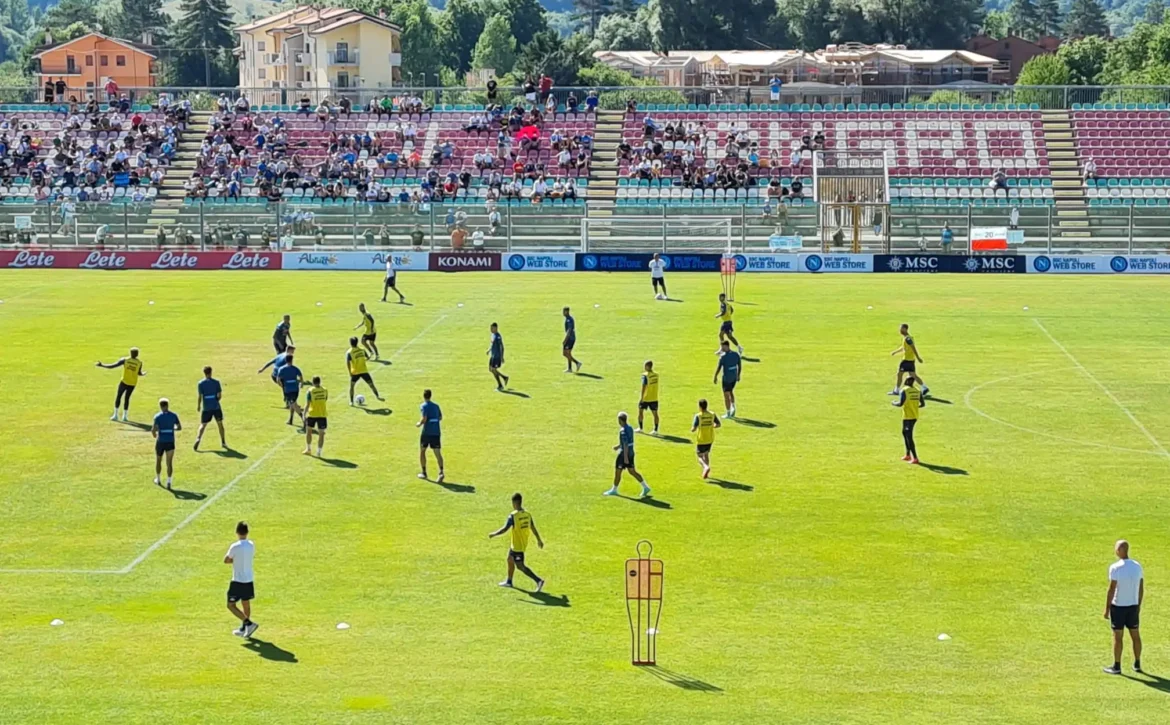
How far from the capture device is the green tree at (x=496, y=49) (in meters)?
177

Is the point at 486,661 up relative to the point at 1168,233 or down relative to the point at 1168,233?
down

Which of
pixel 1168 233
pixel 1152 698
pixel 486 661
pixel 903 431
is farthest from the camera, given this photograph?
pixel 1168 233

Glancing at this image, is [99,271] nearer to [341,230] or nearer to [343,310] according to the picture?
[341,230]

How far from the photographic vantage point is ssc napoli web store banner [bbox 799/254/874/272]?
219 feet

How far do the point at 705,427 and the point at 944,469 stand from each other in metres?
5.12

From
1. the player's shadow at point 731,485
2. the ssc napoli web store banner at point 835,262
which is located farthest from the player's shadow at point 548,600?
the ssc napoli web store banner at point 835,262

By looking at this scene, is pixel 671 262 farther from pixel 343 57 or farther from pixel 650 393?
pixel 343 57

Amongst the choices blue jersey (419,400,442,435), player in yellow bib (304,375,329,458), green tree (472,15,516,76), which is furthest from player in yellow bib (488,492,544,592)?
green tree (472,15,516,76)

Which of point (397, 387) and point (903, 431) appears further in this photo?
point (397, 387)

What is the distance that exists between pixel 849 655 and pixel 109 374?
26.7m

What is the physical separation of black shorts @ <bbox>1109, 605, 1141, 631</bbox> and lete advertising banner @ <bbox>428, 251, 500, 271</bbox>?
49.1 meters

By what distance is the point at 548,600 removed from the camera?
23281 millimetres

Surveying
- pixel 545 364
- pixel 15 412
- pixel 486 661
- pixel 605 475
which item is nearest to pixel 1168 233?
pixel 545 364

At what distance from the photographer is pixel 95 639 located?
21.5m
